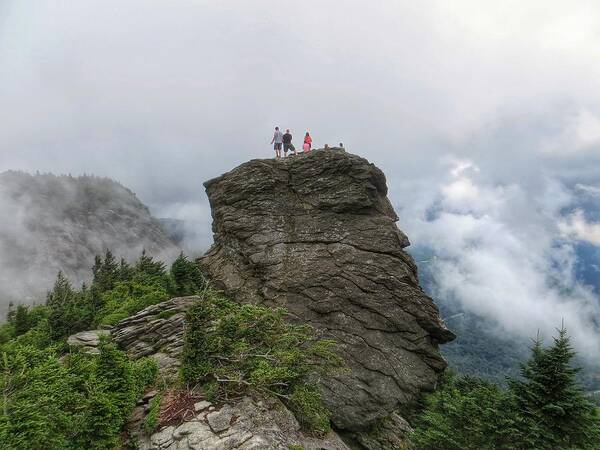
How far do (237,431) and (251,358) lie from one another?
406 centimetres

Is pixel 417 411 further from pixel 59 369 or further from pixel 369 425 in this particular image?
pixel 59 369

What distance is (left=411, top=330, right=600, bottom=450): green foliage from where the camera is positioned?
1486 centimetres

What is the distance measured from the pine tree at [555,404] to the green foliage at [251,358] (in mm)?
9209

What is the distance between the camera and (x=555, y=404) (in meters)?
15.3

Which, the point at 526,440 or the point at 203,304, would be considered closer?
the point at 526,440

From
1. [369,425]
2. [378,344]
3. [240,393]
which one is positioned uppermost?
[378,344]

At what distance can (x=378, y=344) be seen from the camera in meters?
22.7

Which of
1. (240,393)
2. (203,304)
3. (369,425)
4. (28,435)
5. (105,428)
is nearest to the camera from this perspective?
(28,435)

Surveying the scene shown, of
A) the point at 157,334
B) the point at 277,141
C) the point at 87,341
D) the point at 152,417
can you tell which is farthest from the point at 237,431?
the point at 277,141

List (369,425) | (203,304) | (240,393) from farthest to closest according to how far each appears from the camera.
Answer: (369,425), (203,304), (240,393)

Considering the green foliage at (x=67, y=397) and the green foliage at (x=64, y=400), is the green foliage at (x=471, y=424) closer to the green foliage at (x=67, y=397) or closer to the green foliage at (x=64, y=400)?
the green foliage at (x=67, y=397)

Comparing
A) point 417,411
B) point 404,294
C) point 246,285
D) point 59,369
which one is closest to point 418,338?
point 404,294

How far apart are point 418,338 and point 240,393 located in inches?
499

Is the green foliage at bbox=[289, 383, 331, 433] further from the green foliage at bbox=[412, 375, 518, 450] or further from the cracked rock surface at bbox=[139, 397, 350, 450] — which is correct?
the green foliage at bbox=[412, 375, 518, 450]
